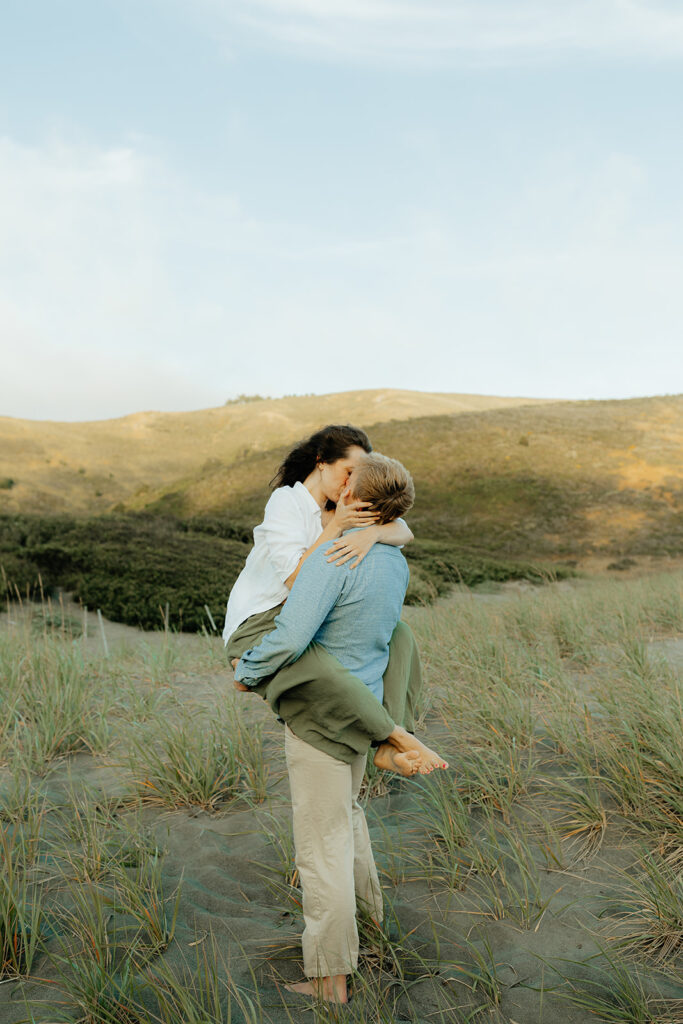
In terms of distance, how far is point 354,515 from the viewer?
7.09 ft

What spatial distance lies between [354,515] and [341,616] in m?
0.33

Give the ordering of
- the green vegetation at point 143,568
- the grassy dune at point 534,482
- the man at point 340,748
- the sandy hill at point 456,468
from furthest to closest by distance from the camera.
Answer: the sandy hill at point 456,468
the grassy dune at point 534,482
the green vegetation at point 143,568
the man at point 340,748

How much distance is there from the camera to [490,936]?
252cm

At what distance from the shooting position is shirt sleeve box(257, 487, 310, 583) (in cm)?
222

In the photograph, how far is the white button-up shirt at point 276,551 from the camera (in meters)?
2.24

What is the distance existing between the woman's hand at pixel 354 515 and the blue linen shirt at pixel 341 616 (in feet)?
0.31

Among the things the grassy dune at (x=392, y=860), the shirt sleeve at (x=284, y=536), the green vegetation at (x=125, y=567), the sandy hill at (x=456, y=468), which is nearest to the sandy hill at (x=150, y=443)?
the sandy hill at (x=456, y=468)

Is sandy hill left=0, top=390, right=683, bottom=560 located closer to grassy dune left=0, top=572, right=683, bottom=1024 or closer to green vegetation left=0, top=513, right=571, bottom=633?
green vegetation left=0, top=513, right=571, bottom=633

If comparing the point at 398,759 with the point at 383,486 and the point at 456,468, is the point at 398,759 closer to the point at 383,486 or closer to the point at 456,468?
the point at 383,486

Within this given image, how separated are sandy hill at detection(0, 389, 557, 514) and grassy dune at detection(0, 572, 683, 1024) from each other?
28600 millimetres

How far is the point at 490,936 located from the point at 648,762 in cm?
124

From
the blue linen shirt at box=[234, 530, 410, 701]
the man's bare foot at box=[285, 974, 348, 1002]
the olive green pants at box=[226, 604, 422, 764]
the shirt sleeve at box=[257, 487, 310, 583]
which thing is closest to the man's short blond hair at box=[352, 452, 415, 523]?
the blue linen shirt at box=[234, 530, 410, 701]

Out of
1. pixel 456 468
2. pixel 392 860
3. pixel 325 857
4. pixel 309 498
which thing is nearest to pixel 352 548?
pixel 309 498

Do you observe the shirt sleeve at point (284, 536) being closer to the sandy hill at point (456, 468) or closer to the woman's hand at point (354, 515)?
the woman's hand at point (354, 515)
